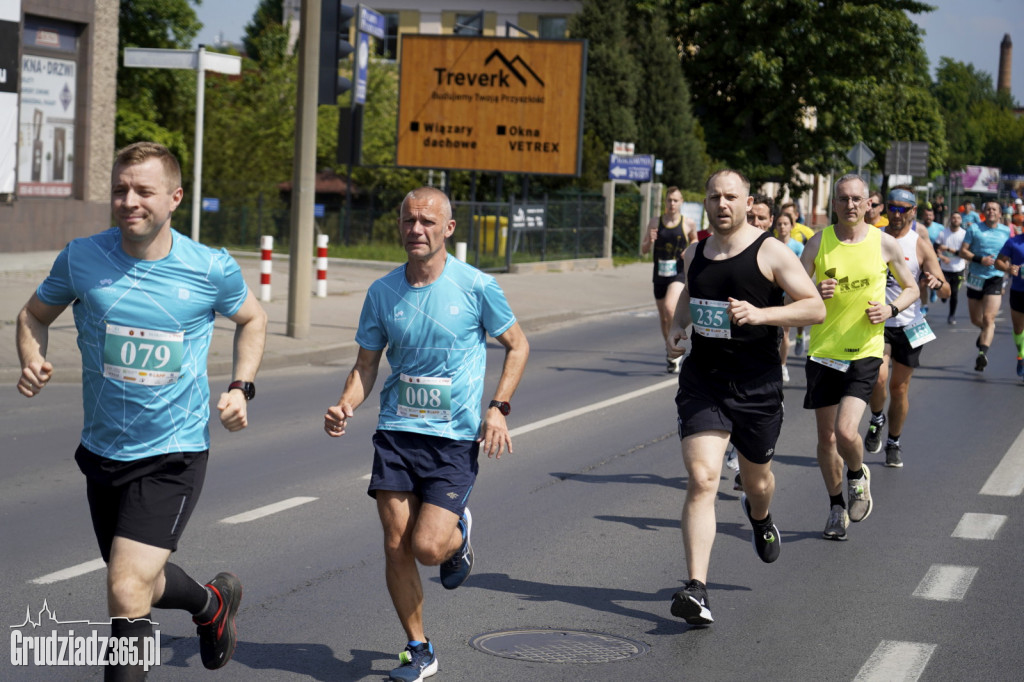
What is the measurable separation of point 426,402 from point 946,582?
2976mm

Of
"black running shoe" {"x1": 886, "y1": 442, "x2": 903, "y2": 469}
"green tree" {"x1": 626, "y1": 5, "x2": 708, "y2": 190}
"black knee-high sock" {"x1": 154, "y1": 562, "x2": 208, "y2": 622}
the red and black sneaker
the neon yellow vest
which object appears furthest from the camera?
"green tree" {"x1": 626, "y1": 5, "x2": 708, "y2": 190}

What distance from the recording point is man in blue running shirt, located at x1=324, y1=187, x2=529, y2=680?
16.1 feet

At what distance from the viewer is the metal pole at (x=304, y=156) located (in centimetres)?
1547

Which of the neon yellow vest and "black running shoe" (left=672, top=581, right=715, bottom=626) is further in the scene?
the neon yellow vest

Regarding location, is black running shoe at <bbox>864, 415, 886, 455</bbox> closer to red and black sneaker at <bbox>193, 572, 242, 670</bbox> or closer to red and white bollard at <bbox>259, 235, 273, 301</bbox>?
red and black sneaker at <bbox>193, 572, 242, 670</bbox>

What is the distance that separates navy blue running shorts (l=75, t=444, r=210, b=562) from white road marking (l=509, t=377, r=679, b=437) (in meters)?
6.19

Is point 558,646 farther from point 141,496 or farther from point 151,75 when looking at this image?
point 151,75

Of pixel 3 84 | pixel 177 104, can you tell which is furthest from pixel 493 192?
pixel 3 84

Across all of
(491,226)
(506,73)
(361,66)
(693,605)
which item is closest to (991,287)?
(693,605)

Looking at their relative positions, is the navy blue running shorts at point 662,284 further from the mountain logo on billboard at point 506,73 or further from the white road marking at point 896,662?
the mountain logo on billboard at point 506,73

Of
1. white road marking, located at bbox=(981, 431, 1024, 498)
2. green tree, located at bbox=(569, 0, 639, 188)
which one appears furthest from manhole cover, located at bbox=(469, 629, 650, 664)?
green tree, located at bbox=(569, 0, 639, 188)

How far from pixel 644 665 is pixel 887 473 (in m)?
4.81

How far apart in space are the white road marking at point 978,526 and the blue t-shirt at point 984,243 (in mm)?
8648

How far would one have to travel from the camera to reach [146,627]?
13.8ft
